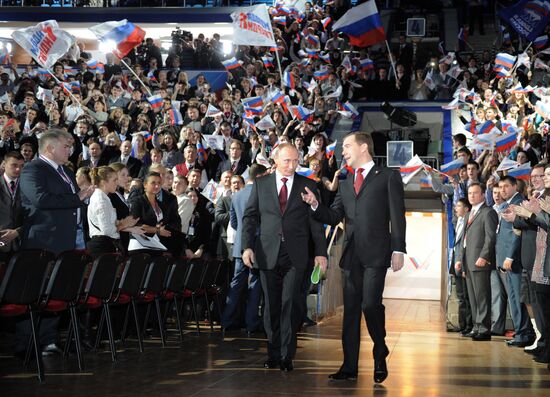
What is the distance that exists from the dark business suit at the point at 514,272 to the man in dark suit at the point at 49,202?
5.03m

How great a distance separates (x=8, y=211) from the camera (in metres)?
7.97

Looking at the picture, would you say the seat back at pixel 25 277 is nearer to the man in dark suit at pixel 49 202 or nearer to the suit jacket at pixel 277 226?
the man in dark suit at pixel 49 202

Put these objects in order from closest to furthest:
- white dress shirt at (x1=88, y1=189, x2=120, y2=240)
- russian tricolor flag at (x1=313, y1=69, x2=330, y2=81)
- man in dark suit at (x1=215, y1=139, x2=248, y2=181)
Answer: white dress shirt at (x1=88, y1=189, x2=120, y2=240), man in dark suit at (x1=215, y1=139, x2=248, y2=181), russian tricolor flag at (x1=313, y1=69, x2=330, y2=81)

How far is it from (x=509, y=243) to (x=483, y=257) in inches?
30.7

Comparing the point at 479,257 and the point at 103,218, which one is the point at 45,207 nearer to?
the point at 103,218

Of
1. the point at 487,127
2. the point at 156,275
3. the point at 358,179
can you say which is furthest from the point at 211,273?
the point at 487,127

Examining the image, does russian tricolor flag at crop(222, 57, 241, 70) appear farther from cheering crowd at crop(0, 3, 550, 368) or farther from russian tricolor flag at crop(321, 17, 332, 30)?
russian tricolor flag at crop(321, 17, 332, 30)

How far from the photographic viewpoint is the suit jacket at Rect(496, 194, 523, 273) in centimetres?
991

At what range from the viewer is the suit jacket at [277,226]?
7.19m

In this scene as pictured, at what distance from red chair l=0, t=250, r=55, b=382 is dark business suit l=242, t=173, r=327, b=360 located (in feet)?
5.69

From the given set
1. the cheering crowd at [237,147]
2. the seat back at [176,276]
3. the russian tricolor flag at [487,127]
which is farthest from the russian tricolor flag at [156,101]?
the seat back at [176,276]

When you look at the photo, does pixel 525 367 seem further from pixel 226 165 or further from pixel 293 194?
pixel 226 165

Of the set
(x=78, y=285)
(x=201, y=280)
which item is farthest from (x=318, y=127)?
(x=78, y=285)

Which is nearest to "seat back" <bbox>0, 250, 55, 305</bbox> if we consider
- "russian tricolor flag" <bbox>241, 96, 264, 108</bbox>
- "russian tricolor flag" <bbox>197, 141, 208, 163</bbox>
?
"russian tricolor flag" <bbox>197, 141, 208, 163</bbox>
